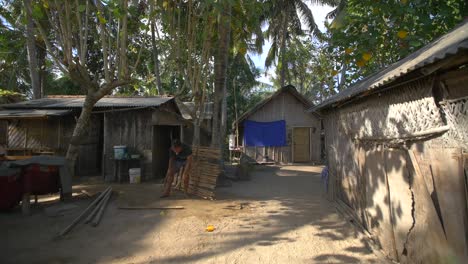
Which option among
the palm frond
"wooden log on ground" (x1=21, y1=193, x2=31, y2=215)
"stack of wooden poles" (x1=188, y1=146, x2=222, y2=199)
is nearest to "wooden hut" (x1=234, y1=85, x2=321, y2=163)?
the palm frond

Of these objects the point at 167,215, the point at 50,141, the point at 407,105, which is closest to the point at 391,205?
the point at 407,105

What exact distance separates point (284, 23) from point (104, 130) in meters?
14.6

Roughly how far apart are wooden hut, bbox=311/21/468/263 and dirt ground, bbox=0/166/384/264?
0.68 meters

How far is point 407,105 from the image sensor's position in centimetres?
391

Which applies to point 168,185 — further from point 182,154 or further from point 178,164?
point 182,154

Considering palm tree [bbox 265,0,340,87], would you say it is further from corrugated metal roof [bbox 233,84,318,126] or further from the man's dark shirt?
the man's dark shirt

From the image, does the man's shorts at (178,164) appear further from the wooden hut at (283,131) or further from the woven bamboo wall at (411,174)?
the wooden hut at (283,131)

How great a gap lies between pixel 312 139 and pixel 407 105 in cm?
1457

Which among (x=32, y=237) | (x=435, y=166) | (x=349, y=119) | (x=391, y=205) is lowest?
(x=32, y=237)

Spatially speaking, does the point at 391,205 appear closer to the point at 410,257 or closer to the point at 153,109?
the point at 410,257

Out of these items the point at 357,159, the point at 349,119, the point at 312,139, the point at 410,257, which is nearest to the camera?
the point at 410,257

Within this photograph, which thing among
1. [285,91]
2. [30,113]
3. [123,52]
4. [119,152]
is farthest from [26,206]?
[285,91]

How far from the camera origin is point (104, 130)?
11242 millimetres

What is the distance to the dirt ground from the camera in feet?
14.1
